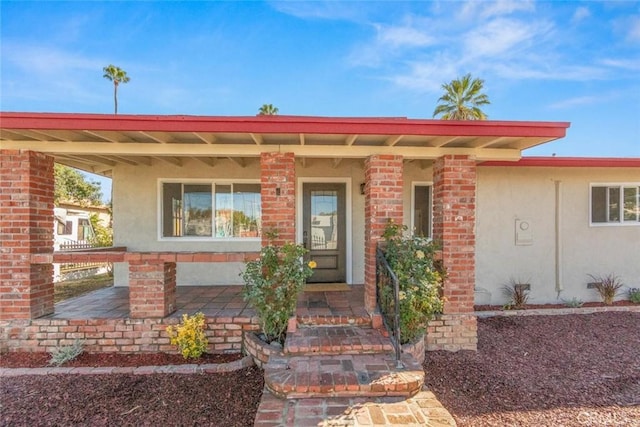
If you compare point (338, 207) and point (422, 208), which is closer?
point (338, 207)

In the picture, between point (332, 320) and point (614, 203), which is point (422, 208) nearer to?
point (332, 320)

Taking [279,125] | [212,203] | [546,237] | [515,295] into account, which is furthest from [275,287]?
[546,237]

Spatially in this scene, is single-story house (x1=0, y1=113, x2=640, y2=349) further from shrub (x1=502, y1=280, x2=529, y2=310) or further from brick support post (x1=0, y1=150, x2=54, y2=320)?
shrub (x1=502, y1=280, x2=529, y2=310)

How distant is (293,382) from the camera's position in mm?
2846

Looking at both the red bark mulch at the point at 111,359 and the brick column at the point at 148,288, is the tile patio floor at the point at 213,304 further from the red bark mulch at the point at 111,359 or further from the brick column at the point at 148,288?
the red bark mulch at the point at 111,359

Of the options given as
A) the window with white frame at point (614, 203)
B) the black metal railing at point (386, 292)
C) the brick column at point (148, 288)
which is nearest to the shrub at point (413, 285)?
the black metal railing at point (386, 292)

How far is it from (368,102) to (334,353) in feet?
53.2

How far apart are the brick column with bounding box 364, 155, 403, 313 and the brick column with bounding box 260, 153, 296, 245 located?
3.45 ft

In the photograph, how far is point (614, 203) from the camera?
6625 mm

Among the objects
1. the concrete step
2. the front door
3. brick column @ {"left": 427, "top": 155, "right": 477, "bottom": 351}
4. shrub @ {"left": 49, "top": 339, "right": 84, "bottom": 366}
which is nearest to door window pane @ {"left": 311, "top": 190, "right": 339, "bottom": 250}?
the front door

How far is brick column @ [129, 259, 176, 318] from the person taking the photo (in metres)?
4.08

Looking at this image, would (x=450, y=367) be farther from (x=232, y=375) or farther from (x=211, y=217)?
(x=211, y=217)

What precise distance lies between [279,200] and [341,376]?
222 centimetres

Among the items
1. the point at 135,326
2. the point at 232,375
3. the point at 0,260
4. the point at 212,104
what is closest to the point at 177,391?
the point at 232,375
